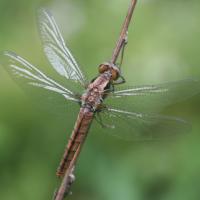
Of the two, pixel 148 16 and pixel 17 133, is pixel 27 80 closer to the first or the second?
pixel 17 133

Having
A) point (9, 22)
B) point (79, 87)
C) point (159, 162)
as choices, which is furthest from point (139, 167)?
point (9, 22)

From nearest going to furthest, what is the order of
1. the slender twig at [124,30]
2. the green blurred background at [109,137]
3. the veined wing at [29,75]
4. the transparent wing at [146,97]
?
the slender twig at [124,30]
the transparent wing at [146,97]
the veined wing at [29,75]
the green blurred background at [109,137]

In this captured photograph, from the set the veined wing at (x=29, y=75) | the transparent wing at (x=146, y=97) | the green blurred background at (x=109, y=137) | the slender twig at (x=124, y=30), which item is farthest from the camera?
the green blurred background at (x=109, y=137)

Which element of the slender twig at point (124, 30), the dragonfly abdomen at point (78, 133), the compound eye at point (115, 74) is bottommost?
the dragonfly abdomen at point (78, 133)

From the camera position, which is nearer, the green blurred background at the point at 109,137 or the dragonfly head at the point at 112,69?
the dragonfly head at the point at 112,69

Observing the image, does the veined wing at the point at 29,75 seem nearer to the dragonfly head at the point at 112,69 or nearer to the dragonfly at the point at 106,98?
the dragonfly at the point at 106,98

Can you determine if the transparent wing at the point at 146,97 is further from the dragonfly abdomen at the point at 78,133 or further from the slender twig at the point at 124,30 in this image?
the slender twig at the point at 124,30

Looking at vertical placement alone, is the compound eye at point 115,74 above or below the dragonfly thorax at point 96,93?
above

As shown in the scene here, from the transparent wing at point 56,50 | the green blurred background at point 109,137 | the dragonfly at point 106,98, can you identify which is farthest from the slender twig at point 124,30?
the green blurred background at point 109,137
